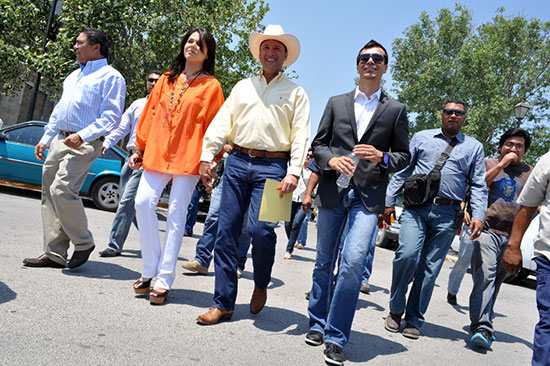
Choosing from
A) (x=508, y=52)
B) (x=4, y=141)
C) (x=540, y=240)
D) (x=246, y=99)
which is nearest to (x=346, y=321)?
(x=540, y=240)

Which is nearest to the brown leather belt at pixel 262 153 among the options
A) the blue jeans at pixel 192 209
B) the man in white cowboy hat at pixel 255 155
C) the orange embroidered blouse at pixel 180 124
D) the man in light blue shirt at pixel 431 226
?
the man in white cowboy hat at pixel 255 155

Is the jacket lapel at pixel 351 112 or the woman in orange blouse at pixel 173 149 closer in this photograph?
the jacket lapel at pixel 351 112

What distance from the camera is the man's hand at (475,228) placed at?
14.4 ft

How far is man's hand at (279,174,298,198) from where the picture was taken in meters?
3.66

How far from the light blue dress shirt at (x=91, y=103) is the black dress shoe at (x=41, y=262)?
111 cm

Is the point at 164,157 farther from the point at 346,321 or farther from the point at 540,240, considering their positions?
the point at 540,240

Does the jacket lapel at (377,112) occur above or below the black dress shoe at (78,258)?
above

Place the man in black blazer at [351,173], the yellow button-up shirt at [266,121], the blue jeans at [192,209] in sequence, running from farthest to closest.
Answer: the blue jeans at [192,209] < the yellow button-up shirt at [266,121] < the man in black blazer at [351,173]

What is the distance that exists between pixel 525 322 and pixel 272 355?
4.48 metres

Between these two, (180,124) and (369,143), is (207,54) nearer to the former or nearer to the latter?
(180,124)

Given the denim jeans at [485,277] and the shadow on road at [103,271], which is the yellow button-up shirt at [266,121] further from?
the denim jeans at [485,277]

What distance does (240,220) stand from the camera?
3828 mm

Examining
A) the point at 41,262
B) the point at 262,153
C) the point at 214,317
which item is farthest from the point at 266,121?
the point at 41,262

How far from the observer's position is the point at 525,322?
20.4 ft
